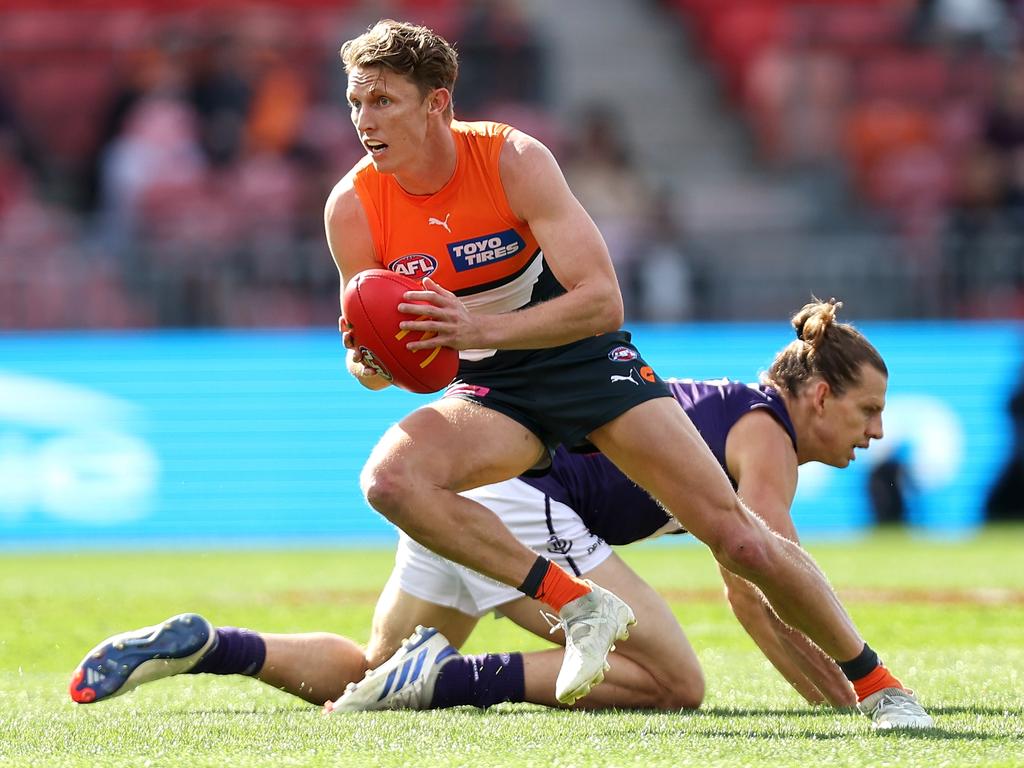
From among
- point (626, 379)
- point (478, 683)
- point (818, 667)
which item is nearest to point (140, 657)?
point (478, 683)

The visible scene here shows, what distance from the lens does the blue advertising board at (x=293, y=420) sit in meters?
12.7

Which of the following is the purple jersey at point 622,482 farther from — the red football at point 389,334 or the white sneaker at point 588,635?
the red football at point 389,334

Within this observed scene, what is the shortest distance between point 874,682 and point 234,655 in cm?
195

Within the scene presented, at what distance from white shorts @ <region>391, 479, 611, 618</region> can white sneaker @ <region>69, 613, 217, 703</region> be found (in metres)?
0.75

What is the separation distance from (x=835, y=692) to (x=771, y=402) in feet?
3.14

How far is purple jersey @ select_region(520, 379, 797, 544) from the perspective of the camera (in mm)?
5523

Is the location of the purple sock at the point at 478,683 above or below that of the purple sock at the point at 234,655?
below

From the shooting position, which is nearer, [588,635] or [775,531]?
[588,635]

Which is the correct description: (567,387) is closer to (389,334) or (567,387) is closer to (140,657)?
(389,334)

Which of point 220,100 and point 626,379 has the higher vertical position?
point 220,100

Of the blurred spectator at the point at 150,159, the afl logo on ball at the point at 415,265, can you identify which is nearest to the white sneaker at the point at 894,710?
the afl logo on ball at the point at 415,265

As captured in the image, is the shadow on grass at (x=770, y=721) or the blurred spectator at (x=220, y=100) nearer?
the shadow on grass at (x=770, y=721)

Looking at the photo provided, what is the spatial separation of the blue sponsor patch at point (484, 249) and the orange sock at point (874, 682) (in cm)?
165

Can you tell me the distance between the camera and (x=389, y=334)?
15.5 ft
